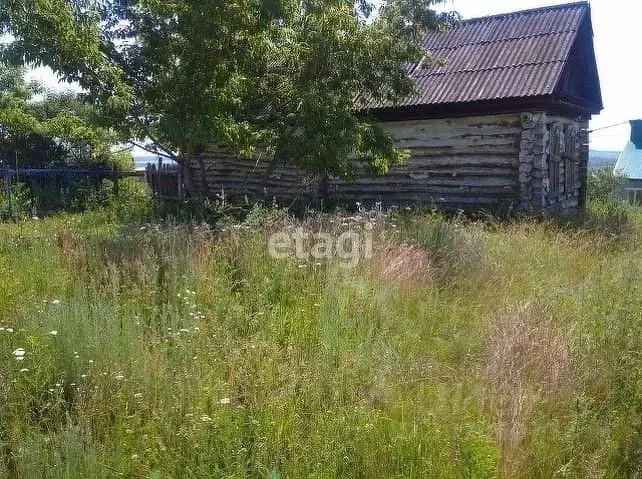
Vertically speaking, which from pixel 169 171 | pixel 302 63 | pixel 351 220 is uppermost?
pixel 302 63

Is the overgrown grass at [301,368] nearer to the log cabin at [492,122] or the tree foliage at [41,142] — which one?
the log cabin at [492,122]

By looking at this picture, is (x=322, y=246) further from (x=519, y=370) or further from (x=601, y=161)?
(x=601, y=161)

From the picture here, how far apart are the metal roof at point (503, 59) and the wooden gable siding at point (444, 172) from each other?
1.88 ft

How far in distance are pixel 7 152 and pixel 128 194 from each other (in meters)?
3.80

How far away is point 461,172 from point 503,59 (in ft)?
8.03

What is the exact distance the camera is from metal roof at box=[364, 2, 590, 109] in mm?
9859

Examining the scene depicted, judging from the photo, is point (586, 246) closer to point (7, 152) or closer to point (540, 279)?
point (540, 279)

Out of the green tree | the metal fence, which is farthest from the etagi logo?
the metal fence

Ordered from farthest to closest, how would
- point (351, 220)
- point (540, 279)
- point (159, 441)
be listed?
point (351, 220)
point (540, 279)
point (159, 441)

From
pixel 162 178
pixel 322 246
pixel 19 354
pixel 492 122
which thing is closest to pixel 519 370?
pixel 322 246

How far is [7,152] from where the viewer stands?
13352 millimetres

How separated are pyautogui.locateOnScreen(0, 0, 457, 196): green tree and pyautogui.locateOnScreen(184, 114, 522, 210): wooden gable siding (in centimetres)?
201

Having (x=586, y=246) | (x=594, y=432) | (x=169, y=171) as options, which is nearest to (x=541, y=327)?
(x=594, y=432)

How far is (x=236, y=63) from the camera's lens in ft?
23.4
